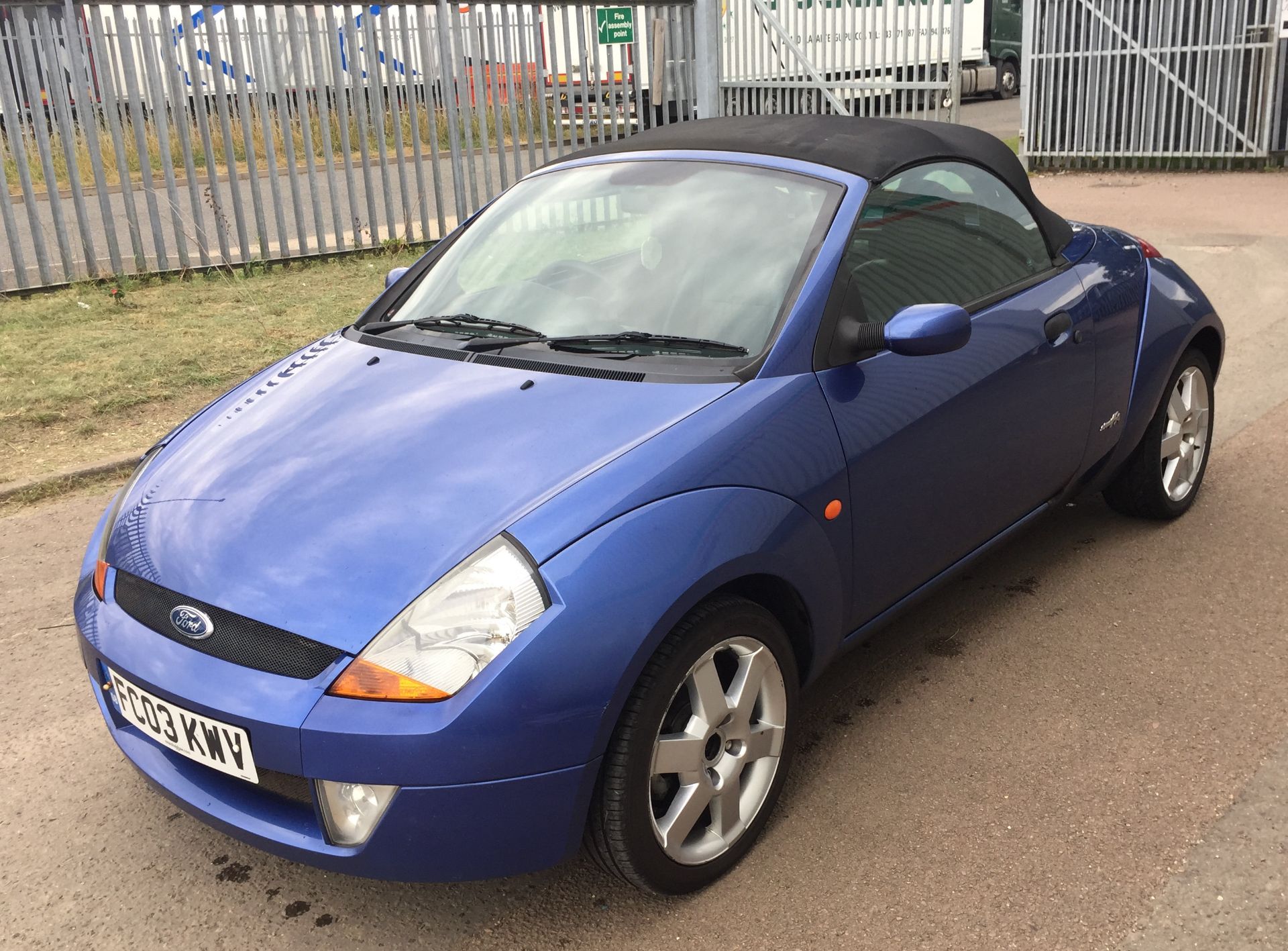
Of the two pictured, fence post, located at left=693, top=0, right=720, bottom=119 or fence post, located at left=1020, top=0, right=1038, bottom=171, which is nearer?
fence post, located at left=693, top=0, right=720, bottom=119

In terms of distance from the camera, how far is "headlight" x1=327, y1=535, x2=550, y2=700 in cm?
226

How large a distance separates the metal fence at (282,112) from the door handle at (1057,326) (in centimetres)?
765

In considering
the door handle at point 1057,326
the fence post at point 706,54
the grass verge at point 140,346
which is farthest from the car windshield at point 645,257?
the fence post at point 706,54

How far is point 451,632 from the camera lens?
2312mm

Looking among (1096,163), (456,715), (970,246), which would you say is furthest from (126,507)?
(1096,163)

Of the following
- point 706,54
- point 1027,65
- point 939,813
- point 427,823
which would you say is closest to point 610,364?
point 427,823

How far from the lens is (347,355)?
3.43 m

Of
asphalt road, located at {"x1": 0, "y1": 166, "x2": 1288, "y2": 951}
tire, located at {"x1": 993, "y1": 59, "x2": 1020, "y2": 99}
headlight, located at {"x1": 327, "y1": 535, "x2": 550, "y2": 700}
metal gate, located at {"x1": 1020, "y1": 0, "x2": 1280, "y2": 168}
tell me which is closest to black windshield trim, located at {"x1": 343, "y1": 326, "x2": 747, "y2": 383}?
headlight, located at {"x1": 327, "y1": 535, "x2": 550, "y2": 700}

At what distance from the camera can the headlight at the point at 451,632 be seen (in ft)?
7.43

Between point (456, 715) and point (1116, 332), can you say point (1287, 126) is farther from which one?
point (456, 715)

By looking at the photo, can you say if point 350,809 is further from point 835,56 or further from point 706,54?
point 835,56

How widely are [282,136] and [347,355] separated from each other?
7502 mm

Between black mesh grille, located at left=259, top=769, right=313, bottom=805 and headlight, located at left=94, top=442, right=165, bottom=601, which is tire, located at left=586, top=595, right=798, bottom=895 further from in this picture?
headlight, located at left=94, top=442, right=165, bottom=601

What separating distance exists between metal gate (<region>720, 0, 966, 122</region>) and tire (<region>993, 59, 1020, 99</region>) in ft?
49.9
